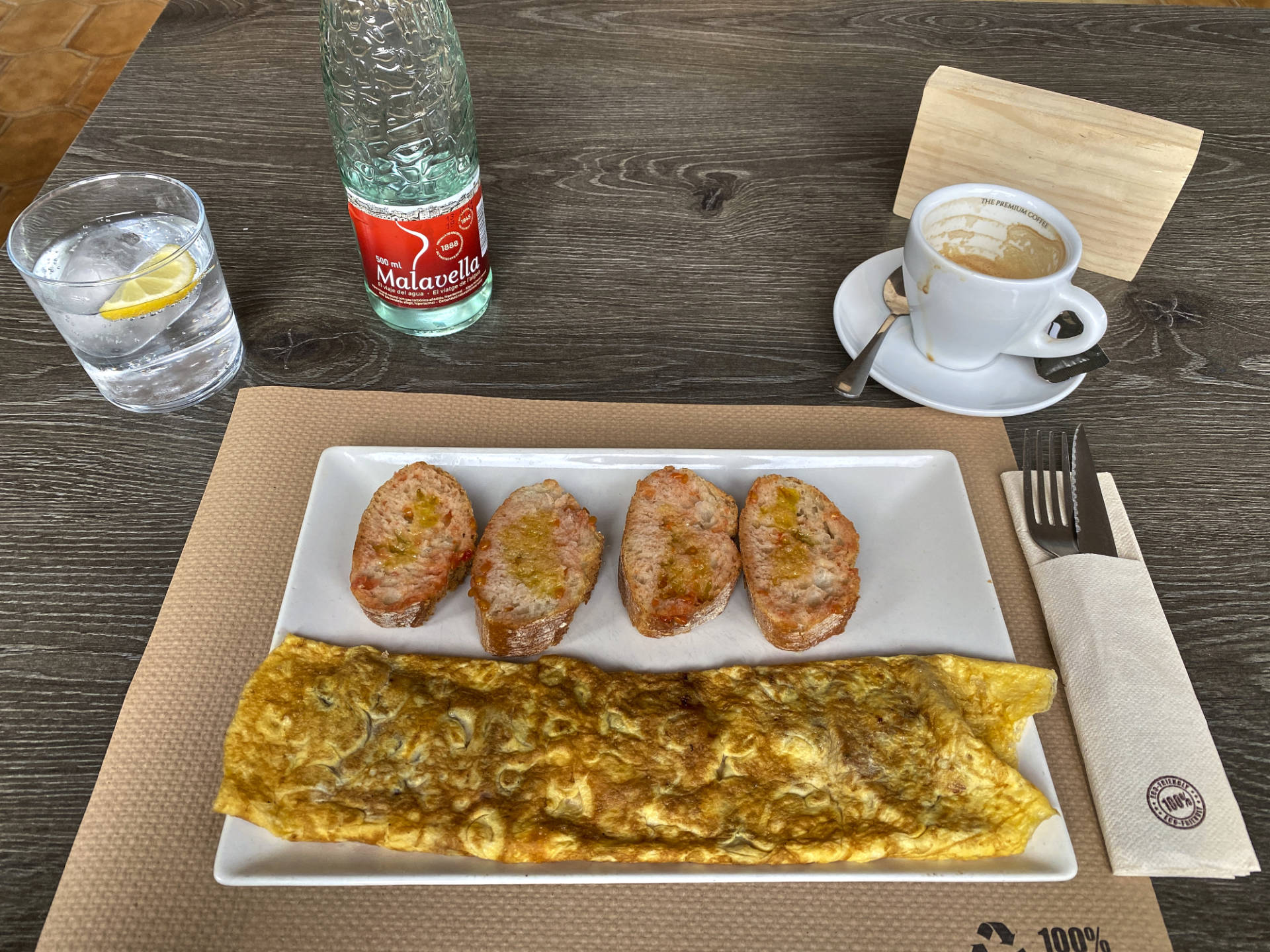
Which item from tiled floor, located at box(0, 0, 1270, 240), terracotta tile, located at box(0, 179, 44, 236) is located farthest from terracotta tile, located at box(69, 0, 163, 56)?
terracotta tile, located at box(0, 179, 44, 236)

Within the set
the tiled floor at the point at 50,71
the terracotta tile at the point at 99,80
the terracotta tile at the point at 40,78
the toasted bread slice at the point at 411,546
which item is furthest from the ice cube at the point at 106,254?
the terracotta tile at the point at 40,78

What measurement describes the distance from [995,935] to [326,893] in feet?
3.18

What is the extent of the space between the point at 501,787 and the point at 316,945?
1.06 feet

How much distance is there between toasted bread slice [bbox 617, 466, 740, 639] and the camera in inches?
59.7

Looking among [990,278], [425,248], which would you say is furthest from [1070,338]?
[425,248]

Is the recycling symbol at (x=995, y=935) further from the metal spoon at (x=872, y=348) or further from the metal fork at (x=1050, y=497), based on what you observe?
the metal spoon at (x=872, y=348)

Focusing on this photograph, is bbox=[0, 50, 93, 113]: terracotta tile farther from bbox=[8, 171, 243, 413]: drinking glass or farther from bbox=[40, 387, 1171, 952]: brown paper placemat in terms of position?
bbox=[40, 387, 1171, 952]: brown paper placemat

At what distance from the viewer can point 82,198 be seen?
1852 mm

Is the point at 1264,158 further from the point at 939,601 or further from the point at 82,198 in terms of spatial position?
the point at 82,198

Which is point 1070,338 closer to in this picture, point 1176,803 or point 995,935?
point 1176,803

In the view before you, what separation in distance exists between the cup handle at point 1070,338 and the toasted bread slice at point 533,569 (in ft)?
3.26

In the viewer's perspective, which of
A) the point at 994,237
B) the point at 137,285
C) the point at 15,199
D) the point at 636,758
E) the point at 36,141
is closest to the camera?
the point at 636,758

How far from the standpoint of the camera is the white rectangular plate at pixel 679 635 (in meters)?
1.24

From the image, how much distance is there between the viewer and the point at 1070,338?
5.89 feet
